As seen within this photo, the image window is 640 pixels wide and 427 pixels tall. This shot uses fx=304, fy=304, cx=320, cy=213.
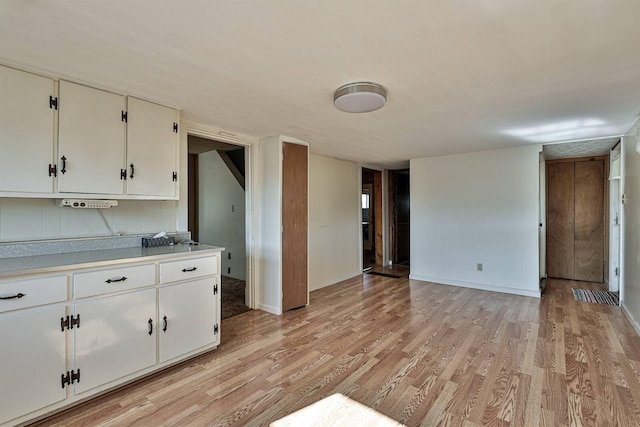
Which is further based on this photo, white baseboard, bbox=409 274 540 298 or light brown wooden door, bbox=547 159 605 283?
light brown wooden door, bbox=547 159 605 283

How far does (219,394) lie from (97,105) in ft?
7.42

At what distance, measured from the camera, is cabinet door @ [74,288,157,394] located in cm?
192

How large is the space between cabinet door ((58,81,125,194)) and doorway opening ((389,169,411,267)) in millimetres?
5482

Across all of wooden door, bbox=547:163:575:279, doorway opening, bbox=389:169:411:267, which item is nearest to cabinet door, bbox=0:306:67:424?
doorway opening, bbox=389:169:411:267

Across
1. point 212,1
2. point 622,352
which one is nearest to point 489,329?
point 622,352

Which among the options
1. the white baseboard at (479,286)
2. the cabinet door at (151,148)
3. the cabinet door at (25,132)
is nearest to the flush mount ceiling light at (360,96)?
the cabinet door at (151,148)

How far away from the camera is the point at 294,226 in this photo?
153 inches

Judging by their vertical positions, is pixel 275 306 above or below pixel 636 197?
below

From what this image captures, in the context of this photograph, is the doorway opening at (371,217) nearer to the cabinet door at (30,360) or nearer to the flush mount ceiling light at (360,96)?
the flush mount ceiling light at (360,96)

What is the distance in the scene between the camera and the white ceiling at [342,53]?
142cm

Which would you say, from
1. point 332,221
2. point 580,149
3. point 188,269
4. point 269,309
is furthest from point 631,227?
point 188,269

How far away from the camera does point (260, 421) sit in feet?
5.98

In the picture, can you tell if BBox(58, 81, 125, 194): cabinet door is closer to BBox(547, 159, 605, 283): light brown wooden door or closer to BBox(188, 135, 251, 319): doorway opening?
BBox(188, 135, 251, 319): doorway opening

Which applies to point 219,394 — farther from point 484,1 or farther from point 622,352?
point 622,352
